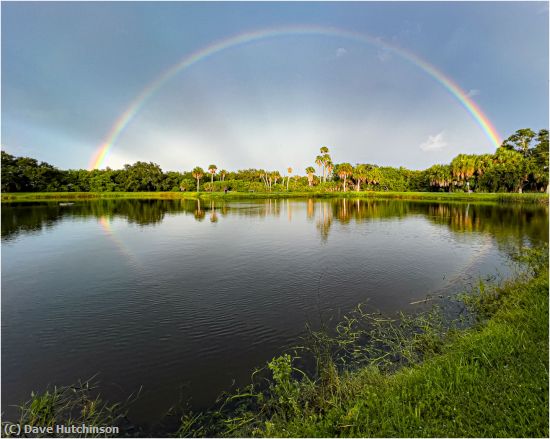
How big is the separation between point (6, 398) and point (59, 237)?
2433 centimetres

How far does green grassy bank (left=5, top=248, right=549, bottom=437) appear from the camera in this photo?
191 inches

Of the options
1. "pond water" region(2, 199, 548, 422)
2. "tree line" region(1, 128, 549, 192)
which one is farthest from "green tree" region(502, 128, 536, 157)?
"pond water" region(2, 199, 548, 422)

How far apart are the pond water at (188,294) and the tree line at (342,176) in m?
71.4

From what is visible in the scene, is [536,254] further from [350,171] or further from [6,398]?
[350,171]

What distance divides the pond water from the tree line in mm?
71441

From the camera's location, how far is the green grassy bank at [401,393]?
4.85 m

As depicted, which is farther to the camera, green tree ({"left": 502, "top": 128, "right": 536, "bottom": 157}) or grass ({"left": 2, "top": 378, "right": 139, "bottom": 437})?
green tree ({"left": 502, "top": 128, "right": 536, "bottom": 157})

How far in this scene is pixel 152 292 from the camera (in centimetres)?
1355

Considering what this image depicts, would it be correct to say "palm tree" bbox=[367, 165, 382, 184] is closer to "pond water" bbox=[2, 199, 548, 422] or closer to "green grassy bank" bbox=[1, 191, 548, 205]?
"green grassy bank" bbox=[1, 191, 548, 205]

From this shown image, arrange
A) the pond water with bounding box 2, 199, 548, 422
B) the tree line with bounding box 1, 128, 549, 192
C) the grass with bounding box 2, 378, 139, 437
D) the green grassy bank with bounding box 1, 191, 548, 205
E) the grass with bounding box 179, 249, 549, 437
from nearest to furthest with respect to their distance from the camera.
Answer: the grass with bounding box 179, 249, 549, 437
the grass with bounding box 2, 378, 139, 437
the pond water with bounding box 2, 199, 548, 422
the green grassy bank with bounding box 1, 191, 548, 205
the tree line with bounding box 1, 128, 549, 192

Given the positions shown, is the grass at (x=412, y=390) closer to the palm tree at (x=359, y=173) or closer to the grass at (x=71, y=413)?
the grass at (x=71, y=413)

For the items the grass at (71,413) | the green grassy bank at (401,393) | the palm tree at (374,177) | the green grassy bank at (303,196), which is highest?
the palm tree at (374,177)

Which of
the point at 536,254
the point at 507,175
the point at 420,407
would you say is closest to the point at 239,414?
the point at 420,407

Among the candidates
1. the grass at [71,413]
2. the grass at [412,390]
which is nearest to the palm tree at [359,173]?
the grass at [412,390]
